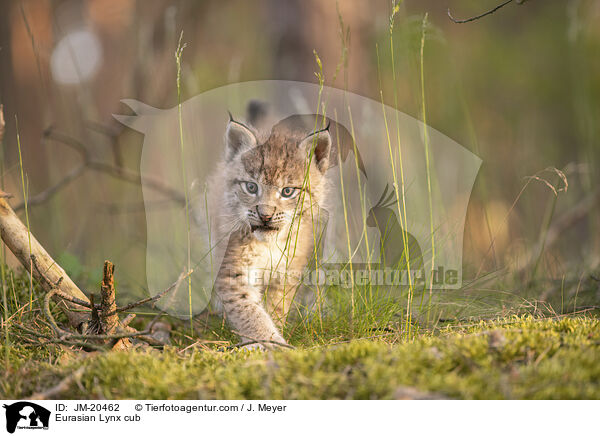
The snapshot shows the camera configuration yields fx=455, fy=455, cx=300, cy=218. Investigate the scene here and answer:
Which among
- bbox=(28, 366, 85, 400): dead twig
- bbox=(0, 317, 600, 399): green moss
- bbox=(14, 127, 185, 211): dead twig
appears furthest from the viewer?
bbox=(14, 127, 185, 211): dead twig

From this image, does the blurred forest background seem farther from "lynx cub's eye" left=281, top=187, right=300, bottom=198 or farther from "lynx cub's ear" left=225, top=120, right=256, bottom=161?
"lynx cub's eye" left=281, top=187, right=300, bottom=198

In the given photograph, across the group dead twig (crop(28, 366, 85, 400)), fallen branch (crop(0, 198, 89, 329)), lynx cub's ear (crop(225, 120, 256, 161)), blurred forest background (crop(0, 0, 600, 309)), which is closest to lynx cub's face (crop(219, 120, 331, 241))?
lynx cub's ear (crop(225, 120, 256, 161))

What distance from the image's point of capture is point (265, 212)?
177 cm

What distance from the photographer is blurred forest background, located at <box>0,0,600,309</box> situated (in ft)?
6.74

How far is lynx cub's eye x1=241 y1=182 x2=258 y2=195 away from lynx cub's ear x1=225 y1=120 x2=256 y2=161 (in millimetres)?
131

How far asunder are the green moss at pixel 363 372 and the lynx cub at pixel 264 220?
592mm

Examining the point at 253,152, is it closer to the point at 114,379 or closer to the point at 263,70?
the point at 263,70

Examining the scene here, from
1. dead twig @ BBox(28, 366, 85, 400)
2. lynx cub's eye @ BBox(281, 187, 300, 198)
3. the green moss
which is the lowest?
dead twig @ BBox(28, 366, 85, 400)

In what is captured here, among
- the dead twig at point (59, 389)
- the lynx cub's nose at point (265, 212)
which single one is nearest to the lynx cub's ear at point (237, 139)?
the lynx cub's nose at point (265, 212)

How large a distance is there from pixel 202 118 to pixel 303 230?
62cm

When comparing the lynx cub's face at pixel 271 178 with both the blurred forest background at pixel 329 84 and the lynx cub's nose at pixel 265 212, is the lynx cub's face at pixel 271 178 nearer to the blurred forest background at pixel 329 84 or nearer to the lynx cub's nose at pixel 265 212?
the lynx cub's nose at pixel 265 212

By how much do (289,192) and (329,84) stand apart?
1.59 feet

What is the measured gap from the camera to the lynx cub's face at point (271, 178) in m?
1.77

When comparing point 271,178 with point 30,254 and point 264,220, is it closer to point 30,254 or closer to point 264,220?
point 264,220
